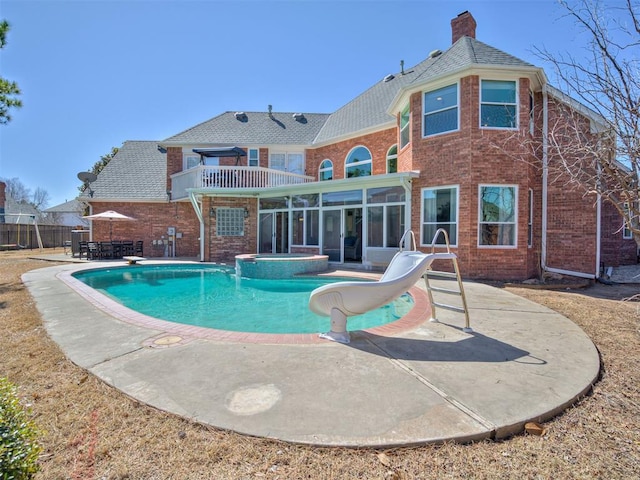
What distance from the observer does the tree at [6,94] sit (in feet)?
37.4

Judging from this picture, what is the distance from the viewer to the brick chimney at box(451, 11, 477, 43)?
1398 centimetres

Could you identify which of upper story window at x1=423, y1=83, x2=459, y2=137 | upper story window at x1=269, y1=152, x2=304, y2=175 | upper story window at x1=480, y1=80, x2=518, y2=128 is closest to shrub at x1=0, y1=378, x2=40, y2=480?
upper story window at x1=423, y1=83, x2=459, y2=137

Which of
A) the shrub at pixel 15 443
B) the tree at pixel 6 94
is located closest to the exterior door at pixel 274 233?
the tree at pixel 6 94

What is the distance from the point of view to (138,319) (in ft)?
17.5

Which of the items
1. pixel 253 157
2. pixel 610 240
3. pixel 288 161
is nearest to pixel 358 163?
pixel 288 161

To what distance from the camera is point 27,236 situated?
26.6m

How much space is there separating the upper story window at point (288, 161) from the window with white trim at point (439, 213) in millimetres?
9199

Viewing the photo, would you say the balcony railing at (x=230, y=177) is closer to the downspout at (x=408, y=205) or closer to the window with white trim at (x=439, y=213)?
the downspout at (x=408, y=205)

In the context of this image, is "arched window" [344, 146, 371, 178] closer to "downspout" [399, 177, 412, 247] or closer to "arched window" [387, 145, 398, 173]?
"arched window" [387, 145, 398, 173]

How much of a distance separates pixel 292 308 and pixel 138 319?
135 inches

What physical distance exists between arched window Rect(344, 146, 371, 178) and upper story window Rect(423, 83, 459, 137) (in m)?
4.86

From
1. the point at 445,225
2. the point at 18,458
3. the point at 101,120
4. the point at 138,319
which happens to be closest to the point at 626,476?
the point at 18,458

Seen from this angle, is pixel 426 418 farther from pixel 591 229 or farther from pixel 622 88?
pixel 591 229

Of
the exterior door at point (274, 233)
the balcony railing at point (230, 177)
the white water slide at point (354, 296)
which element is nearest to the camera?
the white water slide at point (354, 296)
